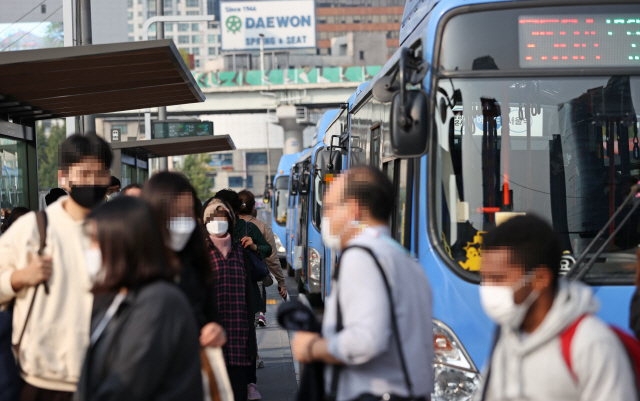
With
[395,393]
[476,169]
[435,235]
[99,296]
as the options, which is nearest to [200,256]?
[99,296]

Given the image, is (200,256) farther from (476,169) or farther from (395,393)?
(476,169)

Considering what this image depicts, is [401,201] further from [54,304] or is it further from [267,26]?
[267,26]

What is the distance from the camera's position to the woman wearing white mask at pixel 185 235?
3359mm

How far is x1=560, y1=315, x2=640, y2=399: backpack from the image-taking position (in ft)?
6.96

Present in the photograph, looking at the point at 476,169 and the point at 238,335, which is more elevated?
the point at 476,169

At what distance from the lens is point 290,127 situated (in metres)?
59.5

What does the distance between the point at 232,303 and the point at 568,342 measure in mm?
3258

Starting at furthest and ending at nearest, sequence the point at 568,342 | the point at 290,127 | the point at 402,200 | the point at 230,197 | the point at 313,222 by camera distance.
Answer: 1. the point at 290,127
2. the point at 313,222
3. the point at 230,197
4. the point at 402,200
5. the point at 568,342

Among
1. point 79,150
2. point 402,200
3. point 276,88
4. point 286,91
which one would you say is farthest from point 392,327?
point 286,91

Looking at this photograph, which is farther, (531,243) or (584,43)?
(584,43)

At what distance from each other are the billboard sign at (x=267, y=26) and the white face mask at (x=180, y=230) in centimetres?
7457

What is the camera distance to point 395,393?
8.63ft

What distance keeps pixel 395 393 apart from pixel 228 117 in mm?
86433

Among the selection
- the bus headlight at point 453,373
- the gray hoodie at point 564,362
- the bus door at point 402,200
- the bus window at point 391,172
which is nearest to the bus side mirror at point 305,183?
the bus window at point 391,172
